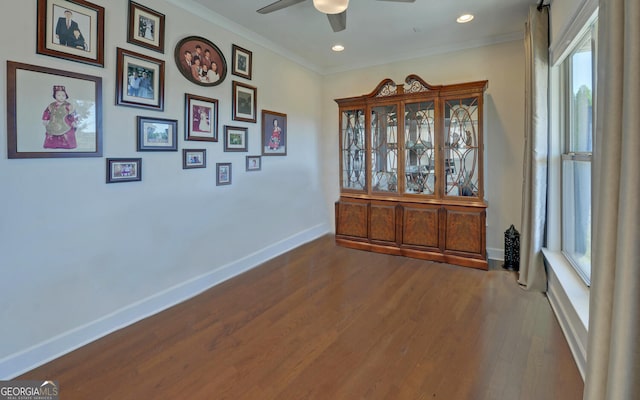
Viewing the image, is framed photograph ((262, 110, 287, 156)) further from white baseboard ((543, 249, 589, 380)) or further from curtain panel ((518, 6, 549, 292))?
white baseboard ((543, 249, 589, 380))

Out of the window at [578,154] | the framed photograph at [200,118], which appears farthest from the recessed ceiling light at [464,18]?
the framed photograph at [200,118]

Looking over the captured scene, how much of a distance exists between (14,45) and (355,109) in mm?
3418

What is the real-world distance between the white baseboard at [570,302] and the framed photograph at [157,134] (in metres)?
Answer: 3.30

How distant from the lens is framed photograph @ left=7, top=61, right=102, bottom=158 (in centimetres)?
186

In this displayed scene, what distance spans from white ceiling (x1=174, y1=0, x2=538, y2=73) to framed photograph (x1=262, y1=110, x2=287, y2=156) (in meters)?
0.87

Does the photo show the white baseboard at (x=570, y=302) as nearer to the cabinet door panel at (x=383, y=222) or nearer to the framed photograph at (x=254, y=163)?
the cabinet door panel at (x=383, y=222)

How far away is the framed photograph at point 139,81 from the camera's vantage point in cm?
236

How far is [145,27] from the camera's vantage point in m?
2.51

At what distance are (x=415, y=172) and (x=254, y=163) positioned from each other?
2029 mm

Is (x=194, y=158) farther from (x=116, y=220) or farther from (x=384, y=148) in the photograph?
(x=384, y=148)

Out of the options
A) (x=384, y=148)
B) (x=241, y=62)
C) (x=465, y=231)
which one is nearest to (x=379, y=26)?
(x=384, y=148)

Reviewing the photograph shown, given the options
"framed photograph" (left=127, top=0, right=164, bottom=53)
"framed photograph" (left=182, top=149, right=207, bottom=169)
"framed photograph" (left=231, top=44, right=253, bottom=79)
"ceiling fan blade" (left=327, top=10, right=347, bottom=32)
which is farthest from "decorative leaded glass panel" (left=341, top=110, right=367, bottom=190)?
"framed photograph" (left=127, top=0, right=164, bottom=53)

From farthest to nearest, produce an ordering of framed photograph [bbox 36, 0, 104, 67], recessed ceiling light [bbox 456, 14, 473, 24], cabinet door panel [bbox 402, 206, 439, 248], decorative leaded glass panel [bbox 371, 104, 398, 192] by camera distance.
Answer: decorative leaded glass panel [bbox 371, 104, 398, 192], cabinet door panel [bbox 402, 206, 439, 248], recessed ceiling light [bbox 456, 14, 473, 24], framed photograph [bbox 36, 0, 104, 67]

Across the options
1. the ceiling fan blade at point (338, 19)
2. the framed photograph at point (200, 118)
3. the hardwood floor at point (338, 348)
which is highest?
the ceiling fan blade at point (338, 19)
